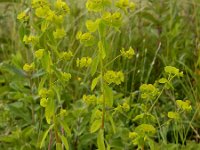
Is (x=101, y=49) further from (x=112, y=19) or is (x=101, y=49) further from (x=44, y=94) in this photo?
(x=44, y=94)

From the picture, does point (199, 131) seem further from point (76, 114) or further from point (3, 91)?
point (3, 91)

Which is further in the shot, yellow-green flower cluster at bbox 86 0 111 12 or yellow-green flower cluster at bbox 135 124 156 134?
yellow-green flower cluster at bbox 135 124 156 134

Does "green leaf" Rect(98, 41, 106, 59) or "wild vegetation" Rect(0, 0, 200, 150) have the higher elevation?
"green leaf" Rect(98, 41, 106, 59)

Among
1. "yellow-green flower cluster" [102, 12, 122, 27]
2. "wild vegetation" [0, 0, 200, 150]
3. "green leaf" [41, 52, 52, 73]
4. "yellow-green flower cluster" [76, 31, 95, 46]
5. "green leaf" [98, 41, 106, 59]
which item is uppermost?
"yellow-green flower cluster" [102, 12, 122, 27]

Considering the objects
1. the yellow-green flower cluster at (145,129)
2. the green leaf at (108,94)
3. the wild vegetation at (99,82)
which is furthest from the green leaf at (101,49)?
the yellow-green flower cluster at (145,129)

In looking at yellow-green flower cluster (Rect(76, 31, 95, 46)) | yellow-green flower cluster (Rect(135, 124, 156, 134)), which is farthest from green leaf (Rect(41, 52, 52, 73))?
yellow-green flower cluster (Rect(135, 124, 156, 134))

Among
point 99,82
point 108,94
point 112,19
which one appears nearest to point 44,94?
point 108,94

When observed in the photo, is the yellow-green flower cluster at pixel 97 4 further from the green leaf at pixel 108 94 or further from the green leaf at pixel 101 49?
the green leaf at pixel 108 94

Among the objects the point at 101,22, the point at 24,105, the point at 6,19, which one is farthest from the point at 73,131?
the point at 6,19

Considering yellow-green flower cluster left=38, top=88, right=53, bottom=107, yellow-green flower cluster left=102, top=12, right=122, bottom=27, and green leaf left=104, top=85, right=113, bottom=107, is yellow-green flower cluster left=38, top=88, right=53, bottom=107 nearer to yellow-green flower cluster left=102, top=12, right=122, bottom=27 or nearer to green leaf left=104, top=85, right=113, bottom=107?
green leaf left=104, top=85, right=113, bottom=107
